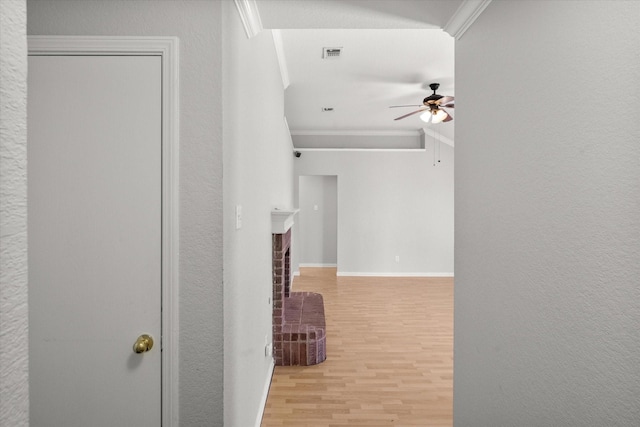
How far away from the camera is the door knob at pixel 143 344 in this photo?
4.58 ft

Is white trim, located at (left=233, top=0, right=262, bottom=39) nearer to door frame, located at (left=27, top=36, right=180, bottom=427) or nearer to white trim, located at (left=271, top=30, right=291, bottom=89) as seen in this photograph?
door frame, located at (left=27, top=36, right=180, bottom=427)

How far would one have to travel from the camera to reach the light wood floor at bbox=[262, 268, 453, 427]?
2537 mm

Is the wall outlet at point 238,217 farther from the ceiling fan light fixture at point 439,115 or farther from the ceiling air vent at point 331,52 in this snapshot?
the ceiling fan light fixture at point 439,115

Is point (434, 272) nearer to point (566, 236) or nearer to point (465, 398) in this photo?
point (465, 398)

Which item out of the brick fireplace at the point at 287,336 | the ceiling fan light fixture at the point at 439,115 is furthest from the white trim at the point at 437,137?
the brick fireplace at the point at 287,336

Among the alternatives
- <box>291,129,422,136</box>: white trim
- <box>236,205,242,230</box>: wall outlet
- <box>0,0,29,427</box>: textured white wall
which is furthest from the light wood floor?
<box>291,129,422,136</box>: white trim

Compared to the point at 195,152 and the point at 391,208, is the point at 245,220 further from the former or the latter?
the point at 391,208

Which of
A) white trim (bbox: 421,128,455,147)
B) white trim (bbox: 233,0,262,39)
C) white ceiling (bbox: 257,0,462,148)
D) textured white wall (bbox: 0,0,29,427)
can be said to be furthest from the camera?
white trim (bbox: 421,128,455,147)

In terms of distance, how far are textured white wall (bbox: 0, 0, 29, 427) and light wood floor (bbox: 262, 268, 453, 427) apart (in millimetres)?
2229

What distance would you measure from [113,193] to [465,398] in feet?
6.00

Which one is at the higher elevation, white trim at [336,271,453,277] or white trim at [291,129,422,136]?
white trim at [291,129,422,136]

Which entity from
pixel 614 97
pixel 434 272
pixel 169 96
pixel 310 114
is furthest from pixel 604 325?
pixel 434 272

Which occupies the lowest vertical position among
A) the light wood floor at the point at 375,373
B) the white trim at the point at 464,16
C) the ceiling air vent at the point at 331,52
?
the light wood floor at the point at 375,373

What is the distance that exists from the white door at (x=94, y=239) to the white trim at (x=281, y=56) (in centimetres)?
198
